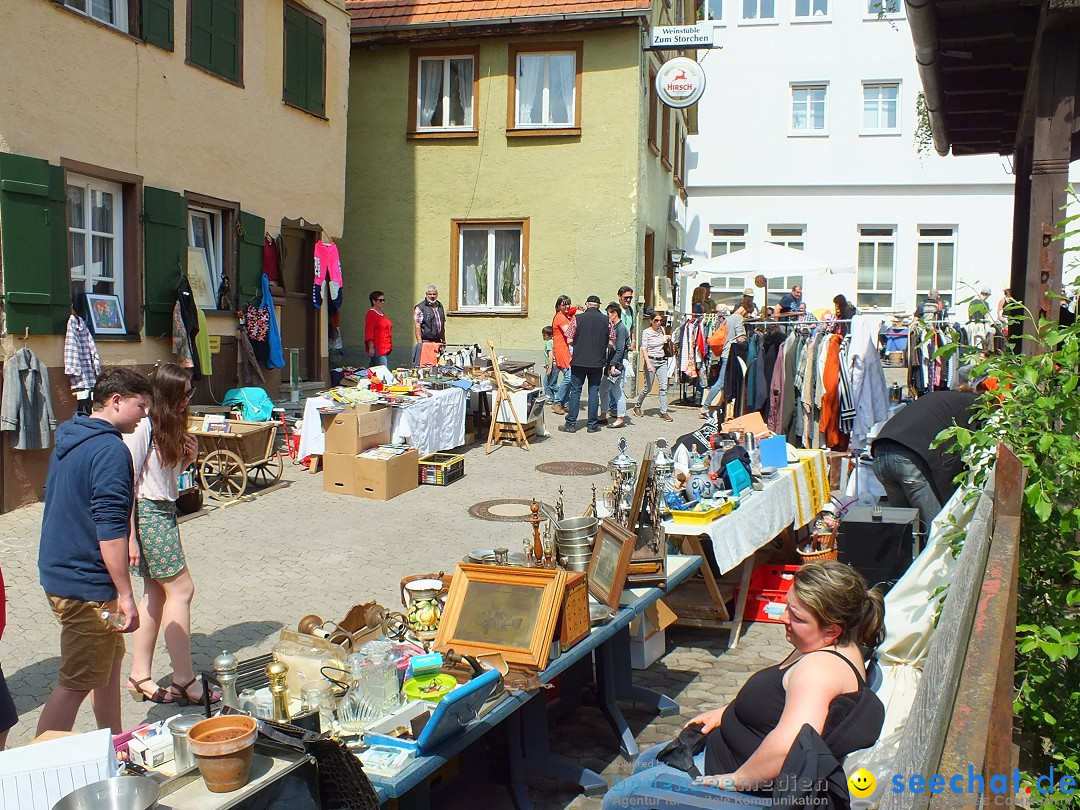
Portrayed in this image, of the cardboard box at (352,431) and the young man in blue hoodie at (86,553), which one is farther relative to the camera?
the cardboard box at (352,431)

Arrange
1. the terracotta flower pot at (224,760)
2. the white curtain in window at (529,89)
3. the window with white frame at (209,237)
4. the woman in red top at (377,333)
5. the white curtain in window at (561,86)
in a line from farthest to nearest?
the white curtain in window at (529,89)
the white curtain in window at (561,86)
the woman in red top at (377,333)
the window with white frame at (209,237)
the terracotta flower pot at (224,760)

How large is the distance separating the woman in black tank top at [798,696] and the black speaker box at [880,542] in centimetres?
276

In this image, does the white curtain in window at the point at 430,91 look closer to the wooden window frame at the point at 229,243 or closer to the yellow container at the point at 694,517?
the wooden window frame at the point at 229,243

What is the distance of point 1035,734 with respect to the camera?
3883 mm

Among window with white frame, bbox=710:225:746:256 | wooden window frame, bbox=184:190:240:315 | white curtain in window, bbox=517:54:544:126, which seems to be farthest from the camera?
window with white frame, bbox=710:225:746:256

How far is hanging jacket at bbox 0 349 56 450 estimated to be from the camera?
895 cm

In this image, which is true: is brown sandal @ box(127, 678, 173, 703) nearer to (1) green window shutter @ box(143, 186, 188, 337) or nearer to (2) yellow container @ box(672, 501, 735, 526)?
(2) yellow container @ box(672, 501, 735, 526)

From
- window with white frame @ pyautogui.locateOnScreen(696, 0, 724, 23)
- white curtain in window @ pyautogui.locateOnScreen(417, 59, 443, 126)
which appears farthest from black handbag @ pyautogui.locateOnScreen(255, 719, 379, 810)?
window with white frame @ pyautogui.locateOnScreen(696, 0, 724, 23)

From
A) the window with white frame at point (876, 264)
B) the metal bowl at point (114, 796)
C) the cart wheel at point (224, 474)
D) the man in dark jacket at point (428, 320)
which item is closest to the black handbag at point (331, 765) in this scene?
the metal bowl at point (114, 796)

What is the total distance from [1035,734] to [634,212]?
14.5 meters

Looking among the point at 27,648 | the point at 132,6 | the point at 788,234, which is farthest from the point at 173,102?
the point at 788,234

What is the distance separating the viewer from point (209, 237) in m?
12.9

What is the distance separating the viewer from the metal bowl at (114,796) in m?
2.43

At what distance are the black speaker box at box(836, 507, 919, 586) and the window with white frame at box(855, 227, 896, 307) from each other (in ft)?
71.5
